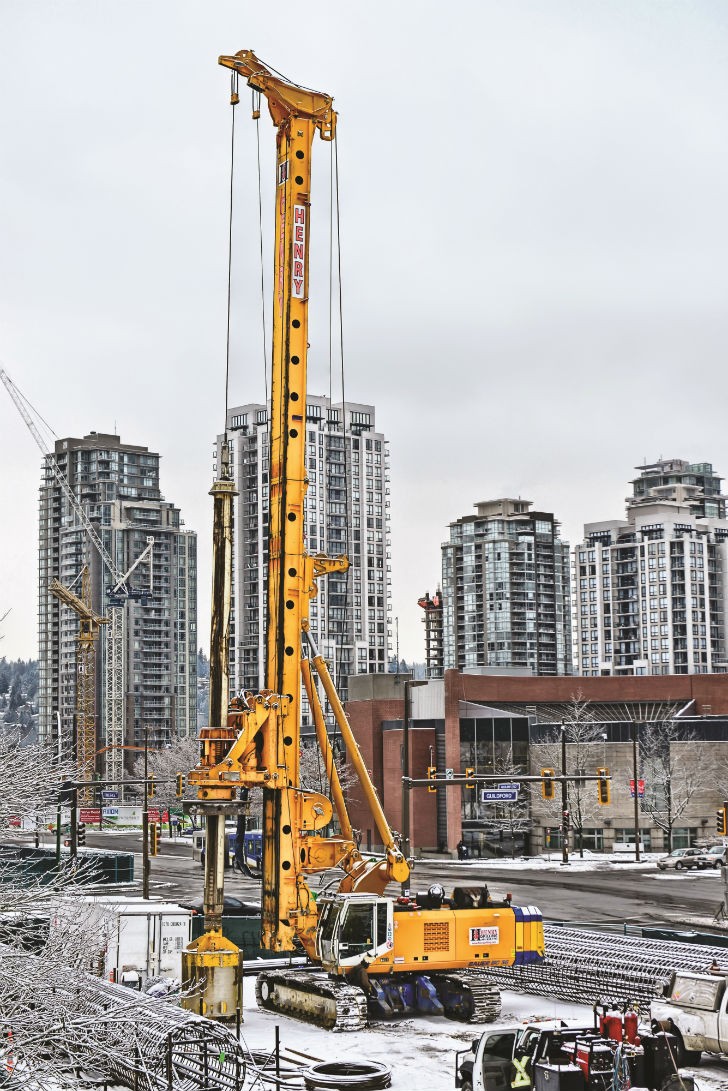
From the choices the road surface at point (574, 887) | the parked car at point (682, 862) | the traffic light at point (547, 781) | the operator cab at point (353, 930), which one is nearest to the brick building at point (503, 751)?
the road surface at point (574, 887)

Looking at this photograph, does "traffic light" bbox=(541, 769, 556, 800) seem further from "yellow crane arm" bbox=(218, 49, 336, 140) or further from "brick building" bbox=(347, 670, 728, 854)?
"brick building" bbox=(347, 670, 728, 854)

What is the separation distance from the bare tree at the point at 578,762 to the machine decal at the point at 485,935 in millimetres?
54080

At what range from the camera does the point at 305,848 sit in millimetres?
29812

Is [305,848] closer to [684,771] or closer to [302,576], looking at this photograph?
[302,576]

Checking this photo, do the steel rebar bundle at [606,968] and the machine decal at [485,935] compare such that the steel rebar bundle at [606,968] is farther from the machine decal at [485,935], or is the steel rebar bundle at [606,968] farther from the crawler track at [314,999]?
the crawler track at [314,999]

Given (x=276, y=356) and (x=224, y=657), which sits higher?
(x=276, y=356)

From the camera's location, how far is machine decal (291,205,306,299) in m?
31.0

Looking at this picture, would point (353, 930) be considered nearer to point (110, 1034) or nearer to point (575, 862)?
point (110, 1034)

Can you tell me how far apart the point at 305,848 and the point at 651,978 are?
8.34 metres

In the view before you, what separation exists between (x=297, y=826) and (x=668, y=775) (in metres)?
59.2

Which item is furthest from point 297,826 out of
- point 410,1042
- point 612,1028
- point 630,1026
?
point 630,1026

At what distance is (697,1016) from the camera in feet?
87.0

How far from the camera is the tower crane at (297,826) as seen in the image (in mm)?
28312

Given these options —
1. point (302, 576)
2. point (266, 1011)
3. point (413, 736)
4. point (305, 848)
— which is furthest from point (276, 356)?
point (413, 736)
